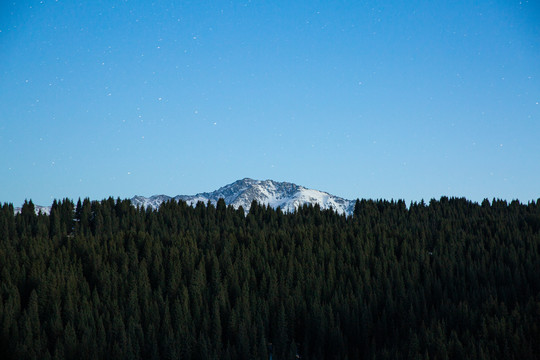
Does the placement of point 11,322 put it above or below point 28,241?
below

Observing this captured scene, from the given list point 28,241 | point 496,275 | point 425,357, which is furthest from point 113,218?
point 425,357

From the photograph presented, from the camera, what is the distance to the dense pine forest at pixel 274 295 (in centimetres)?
4353

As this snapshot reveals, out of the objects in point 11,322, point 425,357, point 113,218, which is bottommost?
point 425,357

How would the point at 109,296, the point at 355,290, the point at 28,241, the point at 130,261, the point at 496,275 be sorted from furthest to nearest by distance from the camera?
the point at 28,241 → the point at 130,261 → the point at 496,275 → the point at 355,290 → the point at 109,296

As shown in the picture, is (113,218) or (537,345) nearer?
(537,345)

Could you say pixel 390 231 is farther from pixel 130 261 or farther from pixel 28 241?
pixel 28 241

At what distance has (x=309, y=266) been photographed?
7062 centimetres

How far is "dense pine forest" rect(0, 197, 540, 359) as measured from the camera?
43531 mm

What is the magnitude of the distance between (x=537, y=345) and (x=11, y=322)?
43945 millimetres

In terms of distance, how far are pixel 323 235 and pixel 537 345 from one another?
53.0 m

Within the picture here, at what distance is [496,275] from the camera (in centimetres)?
6650

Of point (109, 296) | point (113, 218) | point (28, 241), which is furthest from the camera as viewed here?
point (113, 218)

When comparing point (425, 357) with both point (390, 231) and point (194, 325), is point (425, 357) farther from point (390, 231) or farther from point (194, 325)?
point (390, 231)

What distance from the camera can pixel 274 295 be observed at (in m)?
58.2
